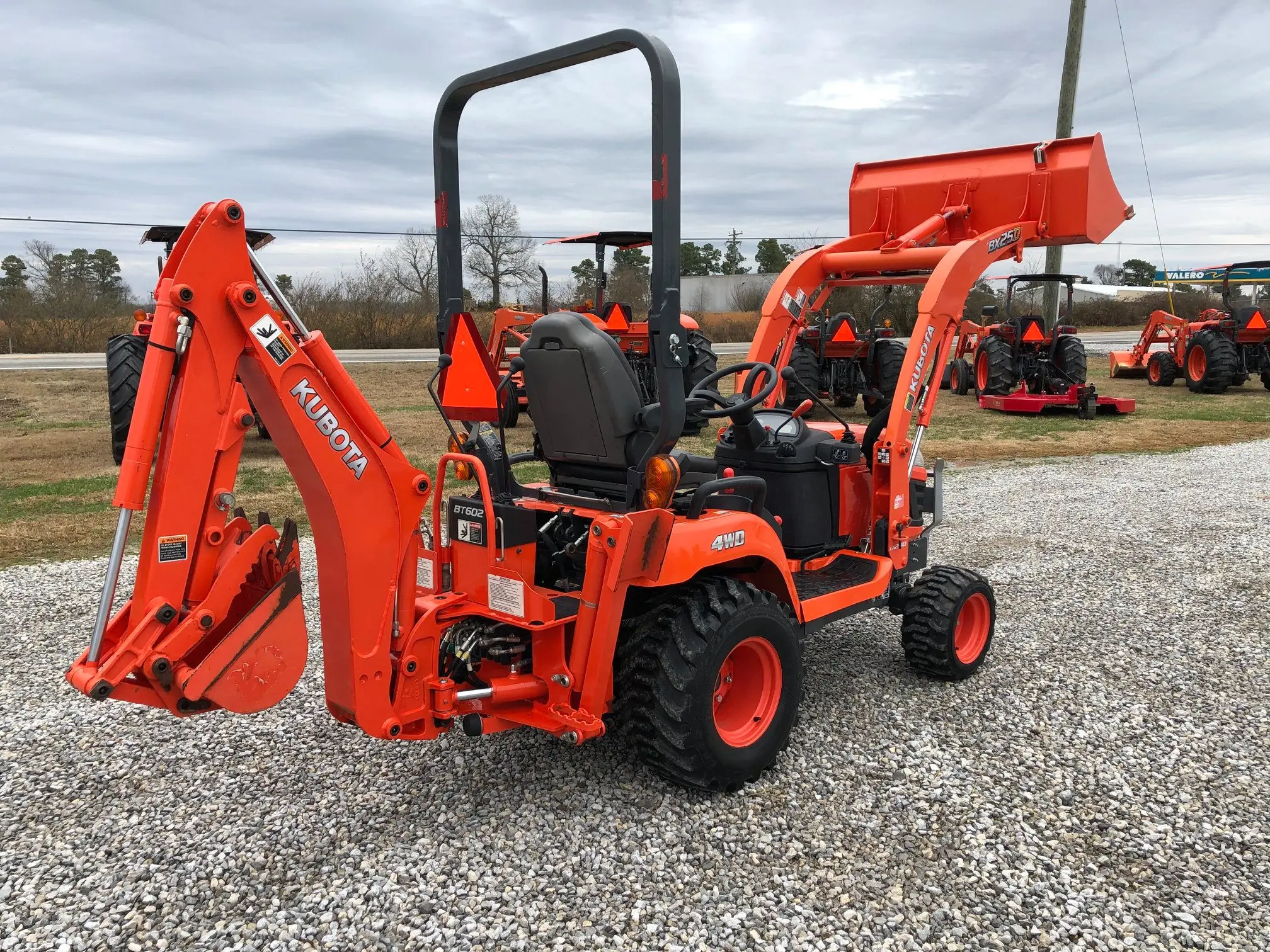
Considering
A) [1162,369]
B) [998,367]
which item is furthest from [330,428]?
[1162,369]

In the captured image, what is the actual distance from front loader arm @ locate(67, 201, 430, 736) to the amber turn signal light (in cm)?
78

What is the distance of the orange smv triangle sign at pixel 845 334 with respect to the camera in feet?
49.7

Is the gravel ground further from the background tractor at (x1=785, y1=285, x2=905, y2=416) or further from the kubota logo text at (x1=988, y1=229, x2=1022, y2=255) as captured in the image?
the background tractor at (x1=785, y1=285, x2=905, y2=416)

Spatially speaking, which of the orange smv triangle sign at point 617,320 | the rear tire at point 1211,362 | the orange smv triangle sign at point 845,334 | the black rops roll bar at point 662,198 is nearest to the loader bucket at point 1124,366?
the rear tire at point 1211,362

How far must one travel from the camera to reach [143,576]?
2826mm

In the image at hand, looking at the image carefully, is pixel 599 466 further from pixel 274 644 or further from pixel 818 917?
pixel 818 917

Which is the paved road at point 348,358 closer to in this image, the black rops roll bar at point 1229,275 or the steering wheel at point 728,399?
the black rops roll bar at point 1229,275

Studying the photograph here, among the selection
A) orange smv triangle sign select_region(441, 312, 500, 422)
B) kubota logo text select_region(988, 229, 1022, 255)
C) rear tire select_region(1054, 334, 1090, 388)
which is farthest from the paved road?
orange smv triangle sign select_region(441, 312, 500, 422)

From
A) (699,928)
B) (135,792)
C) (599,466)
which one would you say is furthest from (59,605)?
(699,928)

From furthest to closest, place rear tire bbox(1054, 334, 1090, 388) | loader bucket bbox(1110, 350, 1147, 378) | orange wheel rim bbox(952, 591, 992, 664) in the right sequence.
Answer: loader bucket bbox(1110, 350, 1147, 378) < rear tire bbox(1054, 334, 1090, 388) < orange wheel rim bbox(952, 591, 992, 664)

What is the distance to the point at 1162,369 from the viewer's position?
2044cm

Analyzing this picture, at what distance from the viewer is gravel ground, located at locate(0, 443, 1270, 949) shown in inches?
115

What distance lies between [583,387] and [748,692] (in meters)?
1.41

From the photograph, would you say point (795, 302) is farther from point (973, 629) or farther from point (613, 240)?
point (613, 240)
